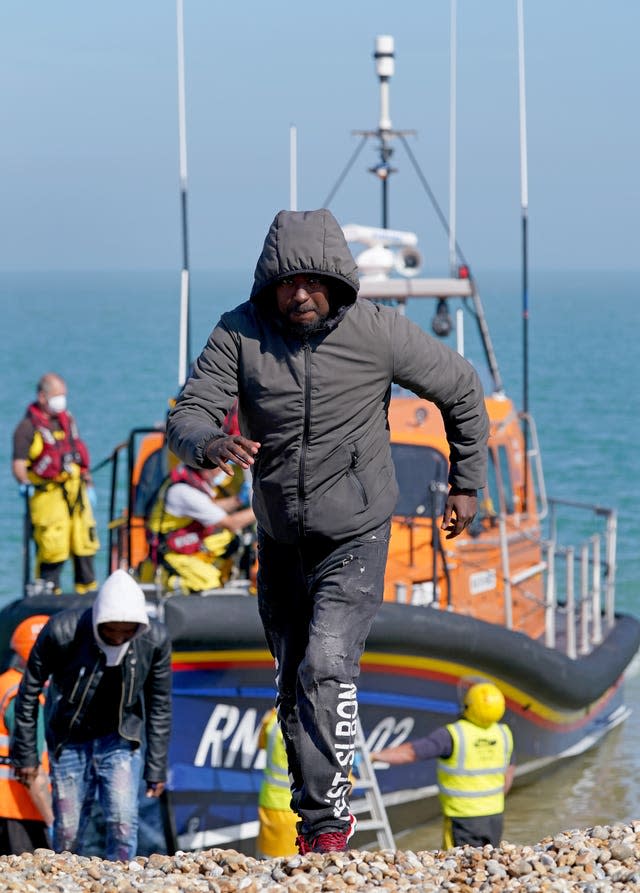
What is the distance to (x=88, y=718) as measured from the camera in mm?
6605

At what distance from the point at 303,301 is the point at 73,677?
2.75 m

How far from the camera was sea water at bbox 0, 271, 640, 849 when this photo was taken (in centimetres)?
1134

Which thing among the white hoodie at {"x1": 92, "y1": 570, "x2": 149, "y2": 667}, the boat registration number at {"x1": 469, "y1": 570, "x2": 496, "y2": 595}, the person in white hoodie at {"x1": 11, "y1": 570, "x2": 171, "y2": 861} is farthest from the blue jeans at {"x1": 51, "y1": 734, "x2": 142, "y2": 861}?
the boat registration number at {"x1": 469, "y1": 570, "x2": 496, "y2": 595}

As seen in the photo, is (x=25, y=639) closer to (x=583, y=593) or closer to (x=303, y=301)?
(x=303, y=301)

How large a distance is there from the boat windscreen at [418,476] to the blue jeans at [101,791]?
3.28m

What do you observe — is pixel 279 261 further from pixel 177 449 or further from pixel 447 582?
pixel 447 582

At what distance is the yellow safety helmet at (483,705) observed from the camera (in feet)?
24.6

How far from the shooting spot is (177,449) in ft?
13.9

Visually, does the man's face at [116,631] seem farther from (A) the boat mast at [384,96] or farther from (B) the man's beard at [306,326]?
(A) the boat mast at [384,96]

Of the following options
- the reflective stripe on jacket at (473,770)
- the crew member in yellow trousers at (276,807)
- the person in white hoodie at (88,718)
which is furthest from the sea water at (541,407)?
the reflective stripe on jacket at (473,770)

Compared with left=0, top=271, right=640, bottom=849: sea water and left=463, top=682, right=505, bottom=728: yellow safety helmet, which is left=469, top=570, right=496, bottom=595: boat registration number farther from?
left=463, top=682, right=505, bottom=728: yellow safety helmet

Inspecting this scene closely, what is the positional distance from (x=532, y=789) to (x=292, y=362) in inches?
288

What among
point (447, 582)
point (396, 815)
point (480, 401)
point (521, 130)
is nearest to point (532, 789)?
point (396, 815)

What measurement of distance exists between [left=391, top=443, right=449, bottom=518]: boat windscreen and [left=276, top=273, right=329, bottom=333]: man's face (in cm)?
522
